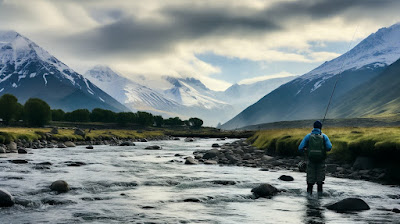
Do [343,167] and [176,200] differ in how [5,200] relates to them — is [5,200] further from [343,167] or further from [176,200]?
[343,167]

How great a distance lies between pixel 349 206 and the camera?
650 inches

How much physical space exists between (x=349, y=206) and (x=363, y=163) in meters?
12.7

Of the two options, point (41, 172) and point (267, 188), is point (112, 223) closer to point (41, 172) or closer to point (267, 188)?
point (267, 188)

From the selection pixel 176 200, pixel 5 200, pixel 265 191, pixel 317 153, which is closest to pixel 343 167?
pixel 265 191

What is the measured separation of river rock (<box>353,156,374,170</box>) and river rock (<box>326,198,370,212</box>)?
1151cm

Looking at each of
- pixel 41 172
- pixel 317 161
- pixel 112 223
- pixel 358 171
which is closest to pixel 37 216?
pixel 112 223

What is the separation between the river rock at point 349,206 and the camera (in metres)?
16.4

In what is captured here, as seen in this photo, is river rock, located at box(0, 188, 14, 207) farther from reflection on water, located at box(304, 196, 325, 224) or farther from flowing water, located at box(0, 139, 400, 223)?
reflection on water, located at box(304, 196, 325, 224)

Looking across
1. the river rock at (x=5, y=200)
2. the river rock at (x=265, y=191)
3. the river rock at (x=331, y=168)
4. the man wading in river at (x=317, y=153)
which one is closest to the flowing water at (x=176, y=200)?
the river rock at (x=5, y=200)

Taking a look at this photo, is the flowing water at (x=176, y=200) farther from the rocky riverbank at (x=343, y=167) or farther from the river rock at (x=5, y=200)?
the rocky riverbank at (x=343, y=167)

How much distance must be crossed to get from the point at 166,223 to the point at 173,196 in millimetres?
6135

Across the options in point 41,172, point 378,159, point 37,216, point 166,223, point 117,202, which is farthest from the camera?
point 41,172

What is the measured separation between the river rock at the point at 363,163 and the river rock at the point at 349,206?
11.5 m

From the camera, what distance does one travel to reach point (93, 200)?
1862 centimetres
